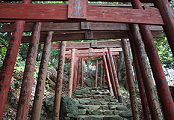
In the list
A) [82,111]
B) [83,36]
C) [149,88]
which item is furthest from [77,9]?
[82,111]

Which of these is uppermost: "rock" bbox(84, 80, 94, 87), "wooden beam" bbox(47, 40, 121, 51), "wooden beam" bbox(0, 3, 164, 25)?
"rock" bbox(84, 80, 94, 87)

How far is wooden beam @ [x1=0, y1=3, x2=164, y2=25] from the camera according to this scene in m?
2.23

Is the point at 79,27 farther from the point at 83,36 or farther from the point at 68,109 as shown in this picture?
the point at 68,109

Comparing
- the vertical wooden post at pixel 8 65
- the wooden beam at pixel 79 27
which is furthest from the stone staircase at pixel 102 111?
the vertical wooden post at pixel 8 65

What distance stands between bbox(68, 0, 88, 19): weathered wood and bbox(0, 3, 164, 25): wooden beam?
0.27ft

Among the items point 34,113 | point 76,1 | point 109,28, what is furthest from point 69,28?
point 34,113

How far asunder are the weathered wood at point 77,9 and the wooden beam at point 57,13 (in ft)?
0.27

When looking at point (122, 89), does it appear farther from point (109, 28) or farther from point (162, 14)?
point (162, 14)

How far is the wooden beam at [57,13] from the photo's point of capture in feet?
7.31

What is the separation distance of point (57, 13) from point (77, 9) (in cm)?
37

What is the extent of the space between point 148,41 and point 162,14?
62cm

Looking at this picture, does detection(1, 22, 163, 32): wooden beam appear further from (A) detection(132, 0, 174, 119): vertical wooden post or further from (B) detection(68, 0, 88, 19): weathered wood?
(B) detection(68, 0, 88, 19): weathered wood

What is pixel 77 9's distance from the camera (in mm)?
2246

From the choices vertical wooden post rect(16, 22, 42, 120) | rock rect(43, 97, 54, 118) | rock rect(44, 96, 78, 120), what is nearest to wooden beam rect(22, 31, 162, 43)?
vertical wooden post rect(16, 22, 42, 120)
